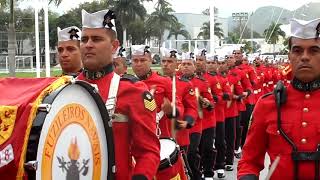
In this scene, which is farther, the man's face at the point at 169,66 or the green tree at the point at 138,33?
the green tree at the point at 138,33

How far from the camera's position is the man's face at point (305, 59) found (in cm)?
315

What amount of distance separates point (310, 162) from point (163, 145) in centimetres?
235

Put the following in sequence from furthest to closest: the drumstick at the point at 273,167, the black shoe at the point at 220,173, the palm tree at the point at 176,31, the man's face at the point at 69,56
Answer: the palm tree at the point at 176,31
the black shoe at the point at 220,173
the man's face at the point at 69,56
the drumstick at the point at 273,167

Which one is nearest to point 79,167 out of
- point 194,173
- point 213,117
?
point 194,173

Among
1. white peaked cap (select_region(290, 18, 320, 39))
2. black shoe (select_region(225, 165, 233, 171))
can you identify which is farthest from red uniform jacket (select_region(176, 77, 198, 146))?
white peaked cap (select_region(290, 18, 320, 39))

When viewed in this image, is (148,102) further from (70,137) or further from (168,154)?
(168,154)

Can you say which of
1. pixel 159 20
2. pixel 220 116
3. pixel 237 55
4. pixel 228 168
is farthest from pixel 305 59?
pixel 159 20

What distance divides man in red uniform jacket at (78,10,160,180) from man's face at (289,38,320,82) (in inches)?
33.4

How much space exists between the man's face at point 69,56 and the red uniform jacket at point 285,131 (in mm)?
1769

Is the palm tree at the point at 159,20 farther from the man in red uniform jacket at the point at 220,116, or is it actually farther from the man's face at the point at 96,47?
the man's face at the point at 96,47

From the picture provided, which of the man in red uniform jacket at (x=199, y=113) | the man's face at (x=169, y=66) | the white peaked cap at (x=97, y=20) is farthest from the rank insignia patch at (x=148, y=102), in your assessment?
Answer: the man in red uniform jacket at (x=199, y=113)

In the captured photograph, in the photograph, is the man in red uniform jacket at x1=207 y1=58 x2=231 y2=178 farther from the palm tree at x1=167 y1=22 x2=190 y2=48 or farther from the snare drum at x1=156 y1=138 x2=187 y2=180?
the palm tree at x1=167 y1=22 x2=190 y2=48

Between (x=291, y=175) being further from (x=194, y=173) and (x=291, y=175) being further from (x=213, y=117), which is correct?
(x=213, y=117)

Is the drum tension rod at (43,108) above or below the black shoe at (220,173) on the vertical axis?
above
